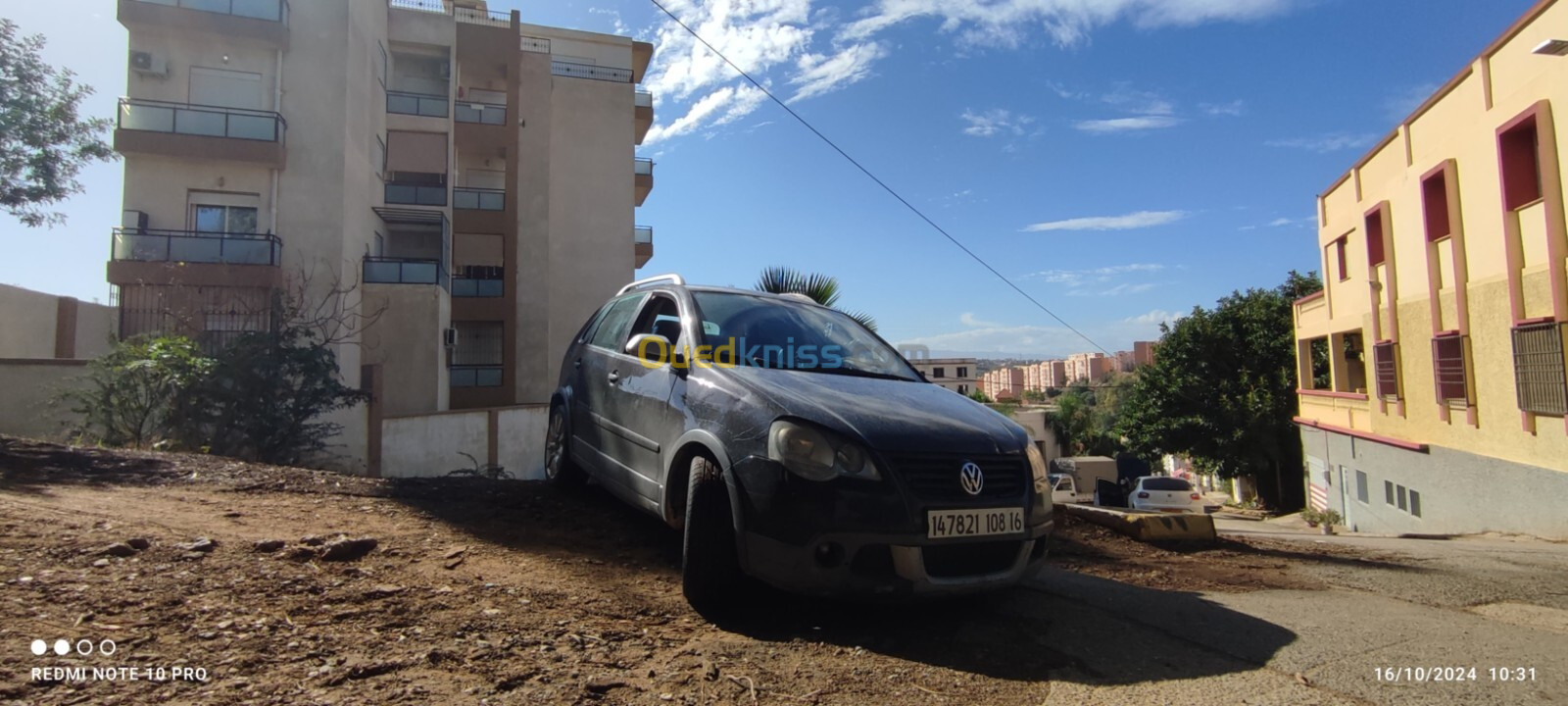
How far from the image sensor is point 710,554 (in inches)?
127

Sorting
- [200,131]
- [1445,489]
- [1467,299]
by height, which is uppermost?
[200,131]

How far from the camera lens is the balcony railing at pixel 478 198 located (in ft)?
80.5

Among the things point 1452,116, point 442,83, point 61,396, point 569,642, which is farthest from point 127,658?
point 442,83

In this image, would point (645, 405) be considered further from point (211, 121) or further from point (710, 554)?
point (211, 121)

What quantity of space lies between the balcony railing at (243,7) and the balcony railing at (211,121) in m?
2.26

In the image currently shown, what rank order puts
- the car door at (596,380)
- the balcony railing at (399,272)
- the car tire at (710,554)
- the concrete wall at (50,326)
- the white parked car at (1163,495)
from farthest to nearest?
the white parked car at (1163,495) → the balcony railing at (399,272) → the concrete wall at (50,326) → the car door at (596,380) → the car tire at (710,554)

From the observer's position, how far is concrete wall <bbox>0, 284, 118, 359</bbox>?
47.1 ft

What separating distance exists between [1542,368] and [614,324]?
1236 cm

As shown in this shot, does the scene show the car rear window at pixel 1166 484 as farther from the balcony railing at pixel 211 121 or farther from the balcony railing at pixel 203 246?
the balcony railing at pixel 211 121

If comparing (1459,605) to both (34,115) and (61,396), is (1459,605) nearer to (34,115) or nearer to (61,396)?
Result: (61,396)

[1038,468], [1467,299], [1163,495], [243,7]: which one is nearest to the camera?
[1038,468]

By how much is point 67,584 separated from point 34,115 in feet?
31.7

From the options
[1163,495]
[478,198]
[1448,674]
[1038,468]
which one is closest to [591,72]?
[478,198]

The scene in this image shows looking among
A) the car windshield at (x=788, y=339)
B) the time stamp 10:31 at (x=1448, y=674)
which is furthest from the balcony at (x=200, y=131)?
the time stamp 10:31 at (x=1448, y=674)
